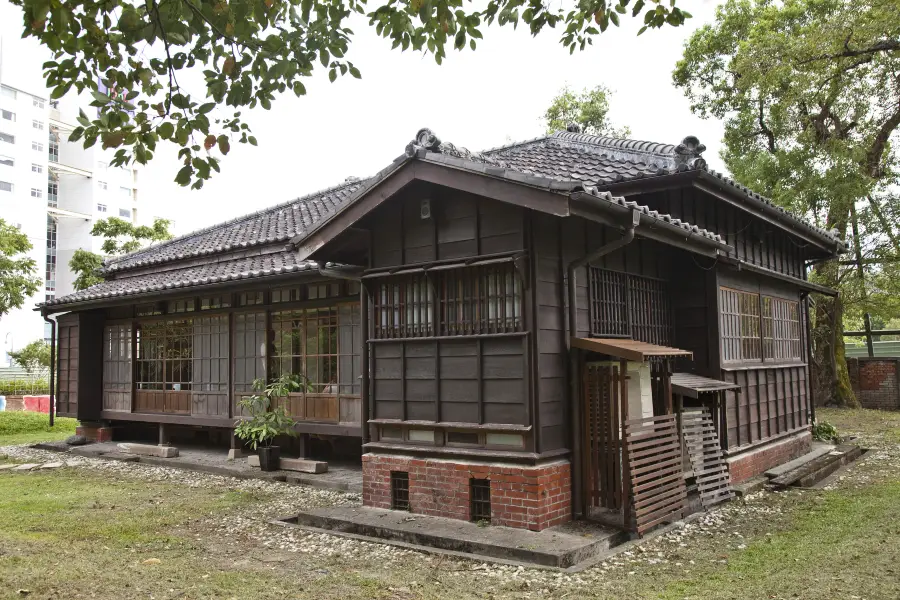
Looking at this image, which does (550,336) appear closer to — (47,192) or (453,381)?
(453,381)

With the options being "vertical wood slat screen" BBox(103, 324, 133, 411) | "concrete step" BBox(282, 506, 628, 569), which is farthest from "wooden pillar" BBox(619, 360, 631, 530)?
"vertical wood slat screen" BBox(103, 324, 133, 411)

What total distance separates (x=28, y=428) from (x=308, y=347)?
1323cm

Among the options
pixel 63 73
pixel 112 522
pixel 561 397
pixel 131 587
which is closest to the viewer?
pixel 63 73

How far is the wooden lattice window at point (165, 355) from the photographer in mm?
14664

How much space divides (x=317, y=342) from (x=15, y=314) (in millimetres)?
37498

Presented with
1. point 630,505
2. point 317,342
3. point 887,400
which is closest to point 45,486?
point 317,342

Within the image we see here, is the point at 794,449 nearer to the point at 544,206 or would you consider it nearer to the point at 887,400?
the point at 544,206

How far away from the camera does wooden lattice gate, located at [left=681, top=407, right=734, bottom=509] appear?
8797mm

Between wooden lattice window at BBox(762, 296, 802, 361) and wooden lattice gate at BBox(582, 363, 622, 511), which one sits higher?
wooden lattice window at BBox(762, 296, 802, 361)

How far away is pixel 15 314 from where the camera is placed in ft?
137

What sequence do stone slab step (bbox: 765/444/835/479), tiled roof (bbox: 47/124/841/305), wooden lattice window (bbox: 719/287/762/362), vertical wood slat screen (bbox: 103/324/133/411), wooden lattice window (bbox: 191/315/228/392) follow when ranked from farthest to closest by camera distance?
vertical wood slat screen (bbox: 103/324/133/411) → wooden lattice window (bbox: 191/315/228/392) → stone slab step (bbox: 765/444/835/479) → wooden lattice window (bbox: 719/287/762/362) → tiled roof (bbox: 47/124/841/305)

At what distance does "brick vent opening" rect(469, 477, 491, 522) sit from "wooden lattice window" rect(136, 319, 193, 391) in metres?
8.55

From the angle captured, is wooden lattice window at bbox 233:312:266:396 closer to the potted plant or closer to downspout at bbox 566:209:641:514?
the potted plant

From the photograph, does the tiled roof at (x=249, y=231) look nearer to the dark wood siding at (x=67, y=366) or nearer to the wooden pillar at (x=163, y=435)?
the dark wood siding at (x=67, y=366)
